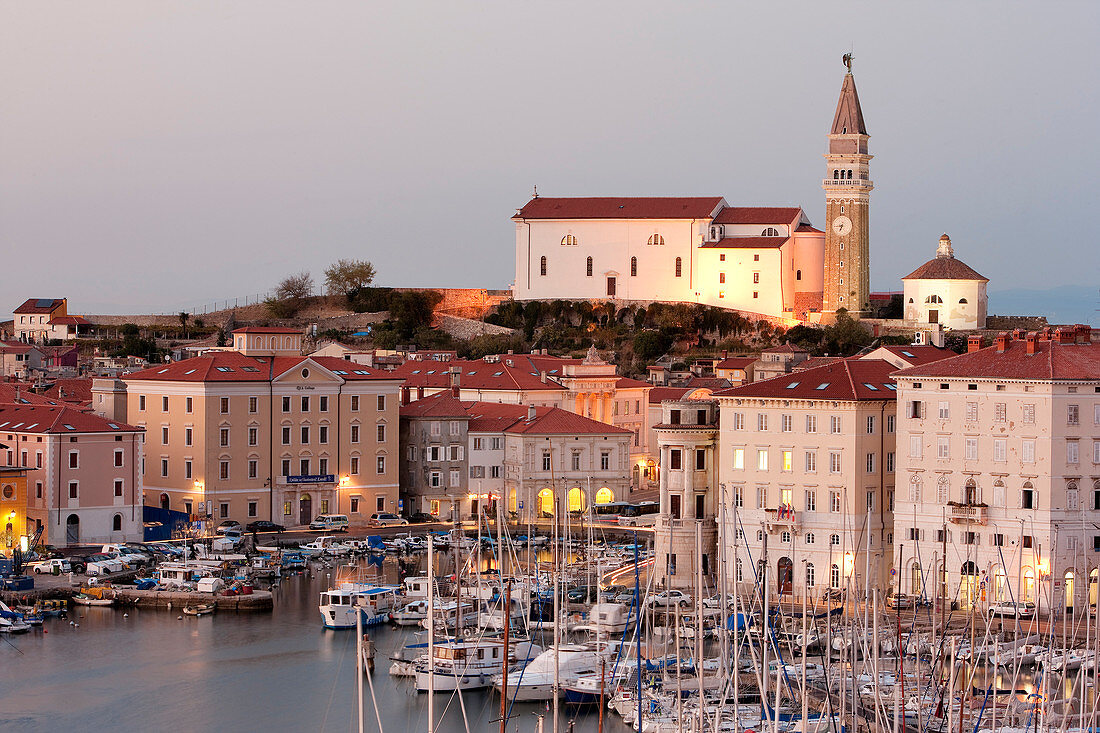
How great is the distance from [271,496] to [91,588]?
11.8 metres

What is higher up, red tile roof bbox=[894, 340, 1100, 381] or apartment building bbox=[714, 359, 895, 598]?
red tile roof bbox=[894, 340, 1100, 381]

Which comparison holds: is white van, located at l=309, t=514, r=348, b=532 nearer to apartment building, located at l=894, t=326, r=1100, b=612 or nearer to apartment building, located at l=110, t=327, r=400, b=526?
apartment building, located at l=110, t=327, r=400, b=526

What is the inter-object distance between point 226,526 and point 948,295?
127ft

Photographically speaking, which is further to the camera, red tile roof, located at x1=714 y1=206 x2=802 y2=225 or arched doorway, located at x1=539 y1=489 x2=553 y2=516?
red tile roof, located at x1=714 y1=206 x2=802 y2=225

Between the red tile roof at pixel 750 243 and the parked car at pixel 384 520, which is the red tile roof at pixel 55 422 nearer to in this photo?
the parked car at pixel 384 520

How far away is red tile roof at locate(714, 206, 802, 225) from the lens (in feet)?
304

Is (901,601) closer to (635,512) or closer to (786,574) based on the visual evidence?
(786,574)

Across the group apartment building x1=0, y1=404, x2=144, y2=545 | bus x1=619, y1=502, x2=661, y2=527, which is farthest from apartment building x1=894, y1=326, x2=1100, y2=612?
apartment building x1=0, y1=404, x2=144, y2=545

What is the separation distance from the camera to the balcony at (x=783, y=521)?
45.4 m

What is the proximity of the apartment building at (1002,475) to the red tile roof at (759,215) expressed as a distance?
4797 cm

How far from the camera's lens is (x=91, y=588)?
49.4 m

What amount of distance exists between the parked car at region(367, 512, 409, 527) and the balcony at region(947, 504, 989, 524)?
22064 millimetres

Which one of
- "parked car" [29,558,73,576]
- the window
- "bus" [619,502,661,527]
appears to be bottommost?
"parked car" [29,558,73,576]

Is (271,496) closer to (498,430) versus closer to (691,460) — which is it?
(498,430)
